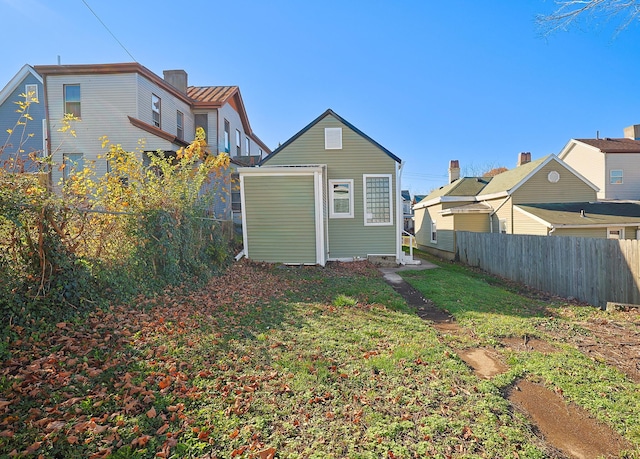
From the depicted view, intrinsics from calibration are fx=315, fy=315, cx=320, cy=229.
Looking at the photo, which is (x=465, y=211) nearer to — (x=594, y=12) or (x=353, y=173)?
(x=353, y=173)

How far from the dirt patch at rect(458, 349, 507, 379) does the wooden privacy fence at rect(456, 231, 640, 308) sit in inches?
211

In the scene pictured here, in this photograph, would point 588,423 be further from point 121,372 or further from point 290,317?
point 121,372

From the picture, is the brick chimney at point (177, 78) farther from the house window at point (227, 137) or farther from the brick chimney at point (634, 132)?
the brick chimney at point (634, 132)

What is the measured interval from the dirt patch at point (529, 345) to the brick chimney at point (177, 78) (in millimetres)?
18359

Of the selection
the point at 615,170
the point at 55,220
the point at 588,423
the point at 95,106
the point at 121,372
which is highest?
the point at 95,106

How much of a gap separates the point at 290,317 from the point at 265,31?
1086 centimetres

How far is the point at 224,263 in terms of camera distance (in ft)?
31.4

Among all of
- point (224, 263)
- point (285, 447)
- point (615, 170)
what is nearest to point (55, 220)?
point (285, 447)

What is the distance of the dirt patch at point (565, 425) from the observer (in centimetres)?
268

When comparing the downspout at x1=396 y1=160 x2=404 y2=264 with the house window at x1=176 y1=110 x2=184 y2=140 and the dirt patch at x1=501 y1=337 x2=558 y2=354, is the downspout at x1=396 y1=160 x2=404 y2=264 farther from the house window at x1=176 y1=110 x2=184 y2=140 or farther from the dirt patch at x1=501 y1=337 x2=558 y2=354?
the house window at x1=176 y1=110 x2=184 y2=140

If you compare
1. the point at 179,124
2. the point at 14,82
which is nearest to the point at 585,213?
the point at 179,124

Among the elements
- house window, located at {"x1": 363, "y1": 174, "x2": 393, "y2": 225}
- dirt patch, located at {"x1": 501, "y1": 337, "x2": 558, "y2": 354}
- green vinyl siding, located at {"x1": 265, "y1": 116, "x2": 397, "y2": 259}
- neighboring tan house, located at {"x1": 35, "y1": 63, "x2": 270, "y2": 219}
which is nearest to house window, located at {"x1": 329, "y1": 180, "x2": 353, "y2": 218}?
green vinyl siding, located at {"x1": 265, "y1": 116, "x2": 397, "y2": 259}

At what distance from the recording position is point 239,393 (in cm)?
335

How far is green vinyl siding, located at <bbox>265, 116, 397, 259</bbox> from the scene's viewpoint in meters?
12.8
